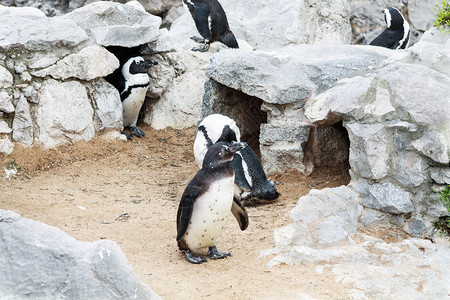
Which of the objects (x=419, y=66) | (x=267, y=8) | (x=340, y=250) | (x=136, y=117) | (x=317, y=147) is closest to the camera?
(x=340, y=250)

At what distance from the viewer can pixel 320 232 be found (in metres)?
3.86

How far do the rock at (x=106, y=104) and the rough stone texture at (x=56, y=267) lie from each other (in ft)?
13.1

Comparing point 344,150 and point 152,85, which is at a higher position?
point 344,150

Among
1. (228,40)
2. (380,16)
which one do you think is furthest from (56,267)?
(380,16)

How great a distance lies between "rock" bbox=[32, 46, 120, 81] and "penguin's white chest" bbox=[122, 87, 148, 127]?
0.45 meters

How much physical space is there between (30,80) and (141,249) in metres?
2.73

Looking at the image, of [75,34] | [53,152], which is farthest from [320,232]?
[75,34]

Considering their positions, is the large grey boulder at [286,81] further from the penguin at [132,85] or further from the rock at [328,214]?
the penguin at [132,85]

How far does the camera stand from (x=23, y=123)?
5715 mm

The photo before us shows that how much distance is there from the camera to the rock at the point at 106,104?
6.43 m

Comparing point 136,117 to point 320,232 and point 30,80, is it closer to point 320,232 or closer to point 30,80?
point 30,80

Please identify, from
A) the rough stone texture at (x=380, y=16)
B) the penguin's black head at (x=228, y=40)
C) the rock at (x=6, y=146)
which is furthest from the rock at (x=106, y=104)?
the rough stone texture at (x=380, y=16)

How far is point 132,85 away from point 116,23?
725 mm

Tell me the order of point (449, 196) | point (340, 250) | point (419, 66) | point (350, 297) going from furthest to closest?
point (419, 66) → point (449, 196) → point (340, 250) → point (350, 297)
